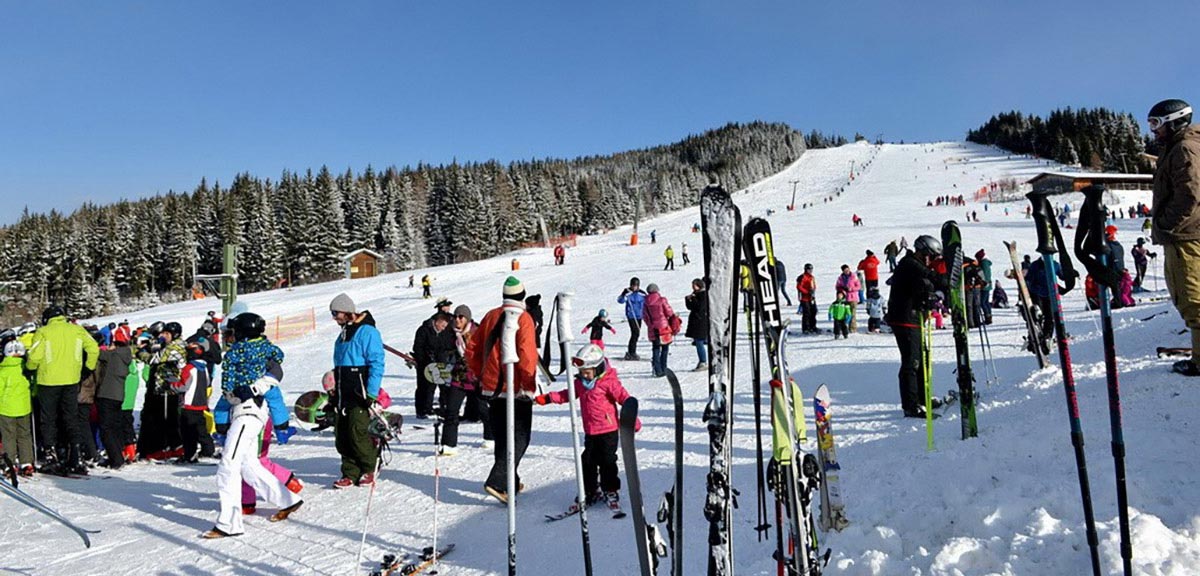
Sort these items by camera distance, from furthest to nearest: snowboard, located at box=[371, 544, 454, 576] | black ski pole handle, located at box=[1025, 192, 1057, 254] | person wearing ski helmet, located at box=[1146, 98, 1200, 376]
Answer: snowboard, located at box=[371, 544, 454, 576] < person wearing ski helmet, located at box=[1146, 98, 1200, 376] < black ski pole handle, located at box=[1025, 192, 1057, 254]

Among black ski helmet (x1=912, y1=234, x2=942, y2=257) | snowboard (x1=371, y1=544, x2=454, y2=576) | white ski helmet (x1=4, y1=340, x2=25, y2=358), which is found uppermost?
black ski helmet (x1=912, y1=234, x2=942, y2=257)

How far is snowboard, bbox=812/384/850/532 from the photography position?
11.8 feet

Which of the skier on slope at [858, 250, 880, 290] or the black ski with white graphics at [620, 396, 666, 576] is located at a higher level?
the skier on slope at [858, 250, 880, 290]

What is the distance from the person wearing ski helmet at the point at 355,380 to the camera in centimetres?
577

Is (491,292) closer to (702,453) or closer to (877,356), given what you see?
(877,356)

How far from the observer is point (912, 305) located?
6.24m

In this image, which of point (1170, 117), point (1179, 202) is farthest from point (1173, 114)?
point (1179, 202)

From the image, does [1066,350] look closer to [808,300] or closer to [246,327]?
[246,327]

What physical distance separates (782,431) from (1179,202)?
3.00 metres

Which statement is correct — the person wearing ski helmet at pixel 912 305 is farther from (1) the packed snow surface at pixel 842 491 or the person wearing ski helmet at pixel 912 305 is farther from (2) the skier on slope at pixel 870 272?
(2) the skier on slope at pixel 870 272

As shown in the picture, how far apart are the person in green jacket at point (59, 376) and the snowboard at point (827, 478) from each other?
7.96 metres

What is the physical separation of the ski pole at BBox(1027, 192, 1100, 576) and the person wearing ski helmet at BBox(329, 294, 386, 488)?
16.1 ft

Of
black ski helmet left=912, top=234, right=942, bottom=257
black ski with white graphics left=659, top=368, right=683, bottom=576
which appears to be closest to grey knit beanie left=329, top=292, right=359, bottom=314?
black ski with white graphics left=659, top=368, right=683, bottom=576

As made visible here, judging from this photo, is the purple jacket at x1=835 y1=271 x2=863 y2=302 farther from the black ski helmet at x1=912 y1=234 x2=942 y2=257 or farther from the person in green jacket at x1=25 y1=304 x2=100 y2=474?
the person in green jacket at x1=25 y1=304 x2=100 y2=474
